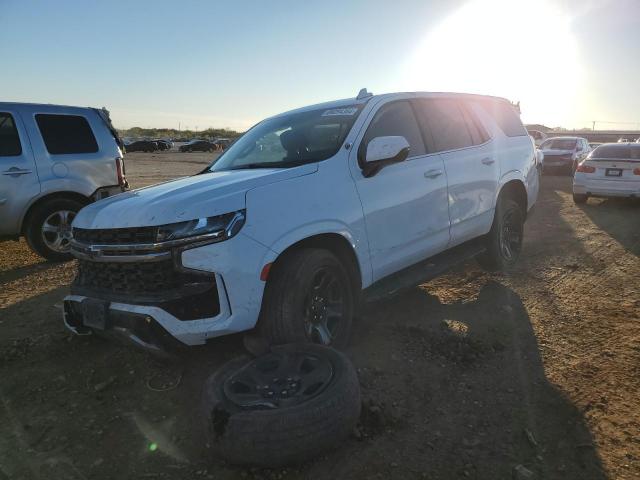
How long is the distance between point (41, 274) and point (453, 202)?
506cm

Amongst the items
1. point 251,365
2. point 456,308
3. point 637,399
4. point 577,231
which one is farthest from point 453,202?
point 577,231

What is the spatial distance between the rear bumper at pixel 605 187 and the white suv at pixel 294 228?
7261 mm

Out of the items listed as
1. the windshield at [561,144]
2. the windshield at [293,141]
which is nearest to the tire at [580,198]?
the windshield at [561,144]

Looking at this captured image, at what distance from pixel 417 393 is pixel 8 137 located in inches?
239

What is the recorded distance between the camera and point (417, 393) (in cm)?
304

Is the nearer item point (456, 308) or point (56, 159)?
point (456, 308)

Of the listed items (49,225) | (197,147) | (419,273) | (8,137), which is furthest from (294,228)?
(197,147)

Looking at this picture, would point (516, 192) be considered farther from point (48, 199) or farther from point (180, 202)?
point (48, 199)

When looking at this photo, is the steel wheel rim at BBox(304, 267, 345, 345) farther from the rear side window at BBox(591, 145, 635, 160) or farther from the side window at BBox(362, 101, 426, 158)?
the rear side window at BBox(591, 145, 635, 160)

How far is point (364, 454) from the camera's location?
8.00ft

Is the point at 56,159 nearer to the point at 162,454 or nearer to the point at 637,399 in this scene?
the point at 162,454

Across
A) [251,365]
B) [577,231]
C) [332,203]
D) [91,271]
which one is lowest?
[577,231]

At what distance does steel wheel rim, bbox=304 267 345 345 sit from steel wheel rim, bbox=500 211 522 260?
2.83 m

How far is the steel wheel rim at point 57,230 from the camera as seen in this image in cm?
638
